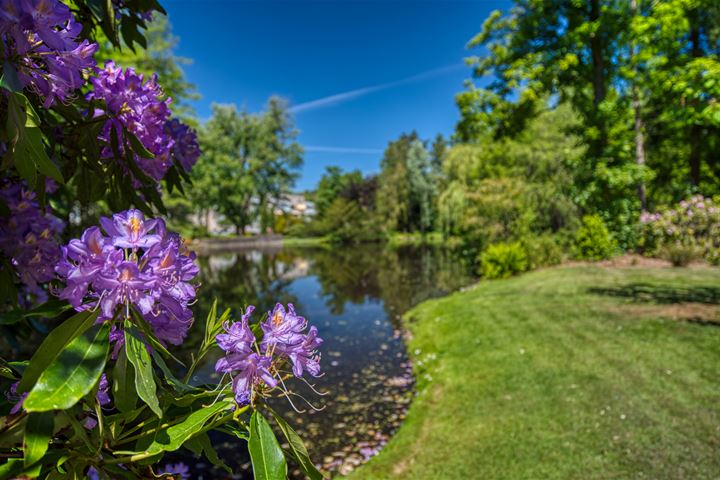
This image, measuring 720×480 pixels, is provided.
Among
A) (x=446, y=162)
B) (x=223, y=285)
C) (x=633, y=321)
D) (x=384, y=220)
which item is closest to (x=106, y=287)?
(x=633, y=321)

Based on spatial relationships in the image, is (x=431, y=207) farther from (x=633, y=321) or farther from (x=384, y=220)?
(x=633, y=321)

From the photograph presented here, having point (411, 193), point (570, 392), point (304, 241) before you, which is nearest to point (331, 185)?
point (304, 241)

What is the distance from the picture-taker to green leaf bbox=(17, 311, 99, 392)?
56 cm

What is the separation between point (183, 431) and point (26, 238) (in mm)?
975

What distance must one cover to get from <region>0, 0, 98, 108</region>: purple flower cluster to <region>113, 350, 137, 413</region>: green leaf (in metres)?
0.54

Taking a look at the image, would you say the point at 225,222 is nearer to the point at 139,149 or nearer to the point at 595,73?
the point at 595,73

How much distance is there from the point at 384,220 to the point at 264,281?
24.6 m

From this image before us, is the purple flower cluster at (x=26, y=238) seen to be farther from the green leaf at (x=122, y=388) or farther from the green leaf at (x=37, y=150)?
the green leaf at (x=122, y=388)

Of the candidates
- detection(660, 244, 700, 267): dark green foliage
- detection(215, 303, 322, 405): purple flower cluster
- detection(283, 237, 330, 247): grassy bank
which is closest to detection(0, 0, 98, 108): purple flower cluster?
detection(215, 303, 322, 405): purple flower cluster

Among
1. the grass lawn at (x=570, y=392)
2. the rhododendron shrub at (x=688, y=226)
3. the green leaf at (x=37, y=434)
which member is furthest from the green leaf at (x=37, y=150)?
the rhododendron shrub at (x=688, y=226)

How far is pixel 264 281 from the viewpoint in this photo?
15992 millimetres

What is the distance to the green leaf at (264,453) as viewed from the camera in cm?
65

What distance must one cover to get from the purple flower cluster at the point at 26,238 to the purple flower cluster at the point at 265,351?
867 mm

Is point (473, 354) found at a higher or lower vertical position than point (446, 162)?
lower
